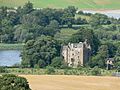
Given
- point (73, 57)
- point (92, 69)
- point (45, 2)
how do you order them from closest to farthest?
point (92, 69) → point (73, 57) → point (45, 2)

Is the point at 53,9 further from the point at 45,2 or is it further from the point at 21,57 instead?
the point at 21,57

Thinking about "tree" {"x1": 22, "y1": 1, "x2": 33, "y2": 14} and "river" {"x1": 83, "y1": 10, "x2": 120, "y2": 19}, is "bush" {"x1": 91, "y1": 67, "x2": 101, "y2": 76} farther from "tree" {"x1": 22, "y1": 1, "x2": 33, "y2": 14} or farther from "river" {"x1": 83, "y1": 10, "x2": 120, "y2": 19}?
"river" {"x1": 83, "y1": 10, "x2": 120, "y2": 19}

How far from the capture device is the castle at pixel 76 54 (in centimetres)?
5338

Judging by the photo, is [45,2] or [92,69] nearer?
[92,69]

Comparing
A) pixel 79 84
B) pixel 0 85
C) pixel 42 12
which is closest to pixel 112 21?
pixel 42 12

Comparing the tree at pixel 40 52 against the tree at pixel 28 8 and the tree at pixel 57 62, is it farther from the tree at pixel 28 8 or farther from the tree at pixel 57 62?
the tree at pixel 28 8

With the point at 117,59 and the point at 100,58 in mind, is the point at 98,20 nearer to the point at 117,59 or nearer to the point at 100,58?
the point at 117,59

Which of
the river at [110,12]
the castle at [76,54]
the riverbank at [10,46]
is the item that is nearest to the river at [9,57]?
the riverbank at [10,46]

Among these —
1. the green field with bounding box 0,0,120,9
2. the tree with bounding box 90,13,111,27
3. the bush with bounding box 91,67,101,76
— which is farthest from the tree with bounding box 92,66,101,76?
the green field with bounding box 0,0,120,9

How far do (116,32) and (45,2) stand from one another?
21117mm

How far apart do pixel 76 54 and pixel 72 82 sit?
1233 cm

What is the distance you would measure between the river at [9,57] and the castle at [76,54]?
342 centimetres

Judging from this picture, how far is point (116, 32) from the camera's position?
7012 cm

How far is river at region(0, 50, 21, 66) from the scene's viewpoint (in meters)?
53.4
